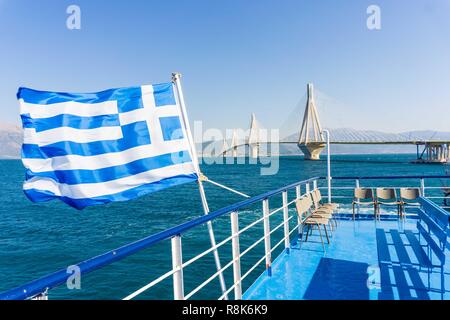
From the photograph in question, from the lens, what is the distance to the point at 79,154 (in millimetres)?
2969

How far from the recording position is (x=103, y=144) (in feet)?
9.98

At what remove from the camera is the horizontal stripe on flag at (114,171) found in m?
2.85

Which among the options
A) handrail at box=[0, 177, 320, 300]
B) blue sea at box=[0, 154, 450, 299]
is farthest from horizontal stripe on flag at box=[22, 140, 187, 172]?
blue sea at box=[0, 154, 450, 299]

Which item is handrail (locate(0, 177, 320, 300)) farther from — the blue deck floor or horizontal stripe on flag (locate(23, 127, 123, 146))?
the blue deck floor

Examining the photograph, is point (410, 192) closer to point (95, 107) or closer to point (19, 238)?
point (95, 107)

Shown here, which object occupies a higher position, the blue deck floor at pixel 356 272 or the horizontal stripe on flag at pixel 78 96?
the horizontal stripe on flag at pixel 78 96

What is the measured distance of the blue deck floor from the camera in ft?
11.0

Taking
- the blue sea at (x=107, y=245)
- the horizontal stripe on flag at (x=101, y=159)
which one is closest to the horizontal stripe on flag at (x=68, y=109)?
the horizontal stripe on flag at (x=101, y=159)

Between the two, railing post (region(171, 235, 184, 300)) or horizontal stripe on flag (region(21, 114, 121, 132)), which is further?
horizontal stripe on flag (region(21, 114, 121, 132))

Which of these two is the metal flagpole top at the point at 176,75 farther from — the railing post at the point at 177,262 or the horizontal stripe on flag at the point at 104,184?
the railing post at the point at 177,262

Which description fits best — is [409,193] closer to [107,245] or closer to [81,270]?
[81,270]

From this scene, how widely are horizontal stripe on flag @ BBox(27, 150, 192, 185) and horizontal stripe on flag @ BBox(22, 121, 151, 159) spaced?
15 cm

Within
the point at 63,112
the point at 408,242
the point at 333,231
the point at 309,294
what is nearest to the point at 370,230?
the point at 333,231

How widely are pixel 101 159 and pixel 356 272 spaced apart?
3072 mm
